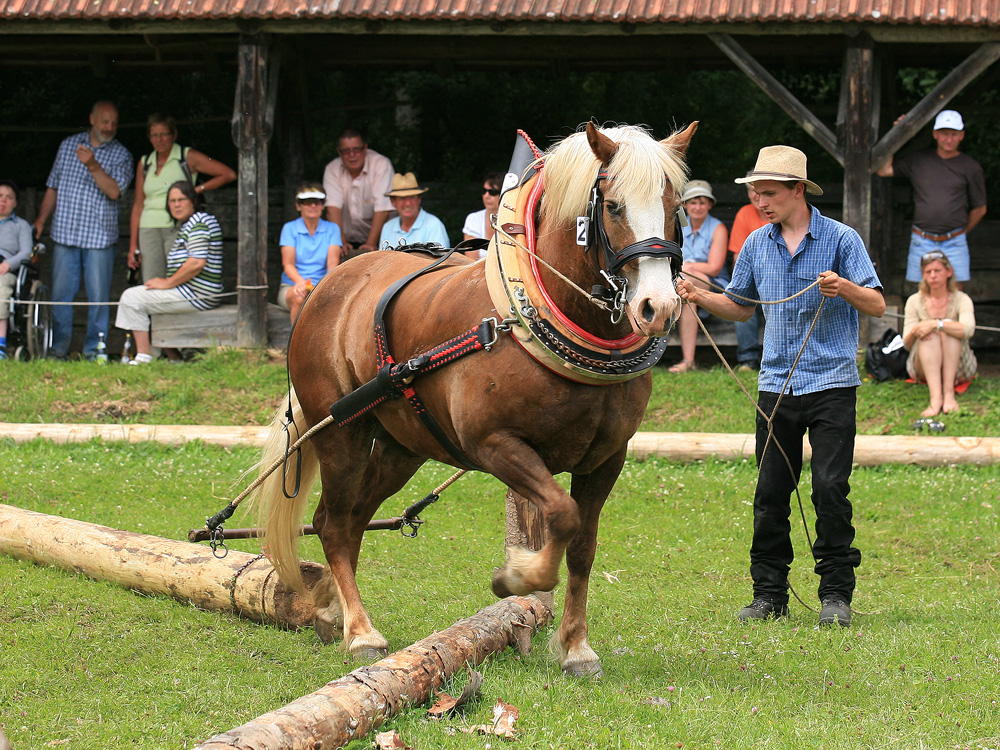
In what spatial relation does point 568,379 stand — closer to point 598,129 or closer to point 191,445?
point 598,129

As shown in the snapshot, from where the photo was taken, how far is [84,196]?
11.0 metres

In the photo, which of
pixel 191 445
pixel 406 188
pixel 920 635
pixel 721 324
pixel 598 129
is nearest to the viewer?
pixel 598 129

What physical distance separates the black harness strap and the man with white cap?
6.93 m

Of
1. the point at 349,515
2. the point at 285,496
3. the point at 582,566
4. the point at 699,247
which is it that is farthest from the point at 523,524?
the point at 699,247

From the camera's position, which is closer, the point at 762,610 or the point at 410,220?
the point at 762,610

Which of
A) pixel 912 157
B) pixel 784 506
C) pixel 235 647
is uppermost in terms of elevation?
pixel 912 157

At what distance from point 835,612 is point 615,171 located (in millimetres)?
2491

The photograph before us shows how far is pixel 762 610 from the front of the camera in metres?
5.05

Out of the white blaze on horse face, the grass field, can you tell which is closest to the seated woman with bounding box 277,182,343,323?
the grass field

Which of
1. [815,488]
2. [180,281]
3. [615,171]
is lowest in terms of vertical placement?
[815,488]

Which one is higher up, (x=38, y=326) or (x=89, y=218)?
(x=89, y=218)

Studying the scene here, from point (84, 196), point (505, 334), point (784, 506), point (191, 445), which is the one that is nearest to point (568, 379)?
point (505, 334)

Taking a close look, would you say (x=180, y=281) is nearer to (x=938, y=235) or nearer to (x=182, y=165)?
(x=182, y=165)

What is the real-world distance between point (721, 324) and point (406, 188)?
134 inches
